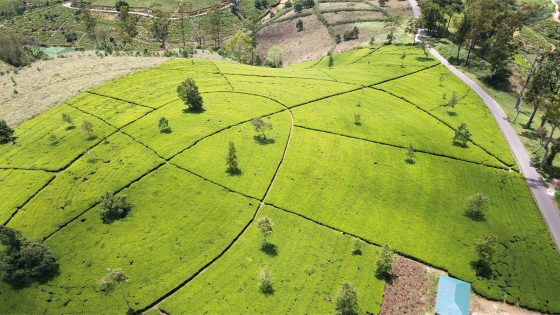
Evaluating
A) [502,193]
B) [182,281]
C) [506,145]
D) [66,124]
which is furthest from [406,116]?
[66,124]

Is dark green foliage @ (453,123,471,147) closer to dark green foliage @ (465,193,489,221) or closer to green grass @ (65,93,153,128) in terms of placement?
dark green foliage @ (465,193,489,221)

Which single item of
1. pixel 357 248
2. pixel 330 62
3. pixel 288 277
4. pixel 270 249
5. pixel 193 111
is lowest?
pixel 288 277

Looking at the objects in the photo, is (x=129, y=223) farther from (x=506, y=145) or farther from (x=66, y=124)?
(x=506, y=145)

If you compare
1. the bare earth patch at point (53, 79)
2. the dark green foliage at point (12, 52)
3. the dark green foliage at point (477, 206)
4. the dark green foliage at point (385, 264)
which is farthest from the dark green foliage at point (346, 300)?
the dark green foliage at point (12, 52)

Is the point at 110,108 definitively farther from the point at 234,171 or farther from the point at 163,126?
the point at 234,171

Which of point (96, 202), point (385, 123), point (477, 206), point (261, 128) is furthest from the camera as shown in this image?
point (385, 123)

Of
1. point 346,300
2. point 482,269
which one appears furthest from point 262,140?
point 482,269
